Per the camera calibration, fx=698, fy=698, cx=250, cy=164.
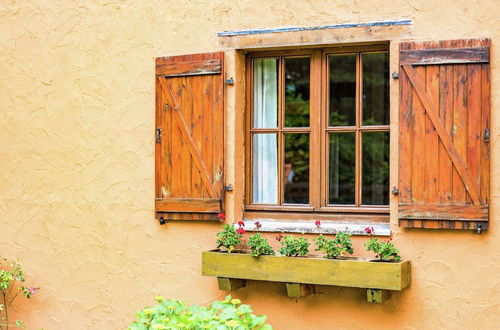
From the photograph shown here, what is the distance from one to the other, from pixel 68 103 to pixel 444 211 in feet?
10.5

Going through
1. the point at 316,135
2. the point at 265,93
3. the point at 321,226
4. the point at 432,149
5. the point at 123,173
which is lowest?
the point at 321,226

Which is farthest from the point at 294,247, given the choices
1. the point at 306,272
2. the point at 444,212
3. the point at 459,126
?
the point at 459,126

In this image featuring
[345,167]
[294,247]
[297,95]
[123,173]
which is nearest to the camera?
[294,247]

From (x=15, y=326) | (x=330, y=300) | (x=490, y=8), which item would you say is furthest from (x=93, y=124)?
(x=490, y=8)

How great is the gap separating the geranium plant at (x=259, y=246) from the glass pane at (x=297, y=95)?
217 inches

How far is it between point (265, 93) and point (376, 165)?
4266mm

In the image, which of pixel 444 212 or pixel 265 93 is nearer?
pixel 444 212

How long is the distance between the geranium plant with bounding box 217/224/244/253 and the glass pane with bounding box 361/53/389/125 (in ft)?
14.9

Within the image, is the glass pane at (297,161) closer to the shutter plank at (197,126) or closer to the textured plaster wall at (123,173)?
the textured plaster wall at (123,173)

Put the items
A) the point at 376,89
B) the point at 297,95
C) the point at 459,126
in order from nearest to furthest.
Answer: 1. the point at 459,126
2. the point at 376,89
3. the point at 297,95

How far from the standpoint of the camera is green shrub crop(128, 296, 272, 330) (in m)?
4.28

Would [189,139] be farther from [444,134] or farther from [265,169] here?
[444,134]

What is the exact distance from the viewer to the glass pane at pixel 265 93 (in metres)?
5.34

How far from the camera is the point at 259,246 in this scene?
4820mm
